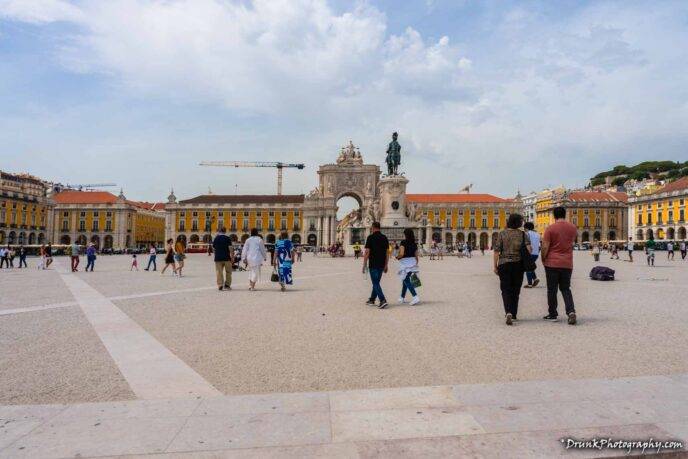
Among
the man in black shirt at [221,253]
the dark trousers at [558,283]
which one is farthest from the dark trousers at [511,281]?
the man in black shirt at [221,253]

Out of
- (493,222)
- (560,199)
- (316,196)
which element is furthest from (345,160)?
(560,199)

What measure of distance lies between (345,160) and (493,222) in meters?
30.9

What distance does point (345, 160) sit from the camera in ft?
336

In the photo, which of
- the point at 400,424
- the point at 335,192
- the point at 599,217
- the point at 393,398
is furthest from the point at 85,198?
the point at 400,424

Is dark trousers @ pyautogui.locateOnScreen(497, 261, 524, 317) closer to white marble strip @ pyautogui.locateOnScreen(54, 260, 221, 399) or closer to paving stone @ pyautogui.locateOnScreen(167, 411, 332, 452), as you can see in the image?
white marble strip @ pyautogui.locateOnScreen(54, 260, 221, 399)

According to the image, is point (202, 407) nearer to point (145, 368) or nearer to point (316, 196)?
point (145, 368)

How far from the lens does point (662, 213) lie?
85.8 metres

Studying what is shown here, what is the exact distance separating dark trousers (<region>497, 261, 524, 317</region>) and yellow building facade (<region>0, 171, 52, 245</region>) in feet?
277

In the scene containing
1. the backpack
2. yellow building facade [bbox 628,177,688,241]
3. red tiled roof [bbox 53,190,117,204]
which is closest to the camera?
the backpack

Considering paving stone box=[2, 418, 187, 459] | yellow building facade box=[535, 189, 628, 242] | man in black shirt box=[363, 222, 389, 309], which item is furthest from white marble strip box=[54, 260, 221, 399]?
yellow building facade box=[535, 189, 628, 242]

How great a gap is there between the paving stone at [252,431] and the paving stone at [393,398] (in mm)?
302

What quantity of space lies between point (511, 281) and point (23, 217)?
90939 mm

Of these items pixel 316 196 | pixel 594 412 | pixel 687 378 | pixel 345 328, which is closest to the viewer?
pixel 594 412

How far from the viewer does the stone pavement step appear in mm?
3029
